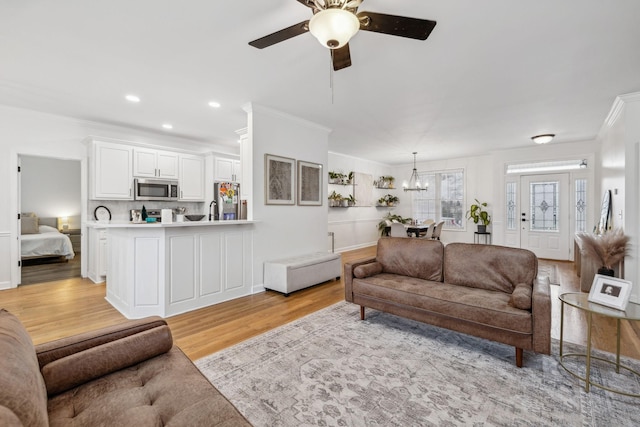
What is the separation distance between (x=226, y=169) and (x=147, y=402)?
221 inches

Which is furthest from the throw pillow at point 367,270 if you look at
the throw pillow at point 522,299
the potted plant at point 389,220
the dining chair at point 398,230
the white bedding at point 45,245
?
the white bedding at point 45,245

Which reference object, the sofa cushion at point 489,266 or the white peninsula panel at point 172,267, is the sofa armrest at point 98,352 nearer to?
the white peninsula panel at point 172,267

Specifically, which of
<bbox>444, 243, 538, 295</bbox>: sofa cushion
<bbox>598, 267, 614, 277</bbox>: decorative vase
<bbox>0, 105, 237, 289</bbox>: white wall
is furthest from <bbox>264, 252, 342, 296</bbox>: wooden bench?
<bbox>0, 105, 237, 289</bbox>: white wall

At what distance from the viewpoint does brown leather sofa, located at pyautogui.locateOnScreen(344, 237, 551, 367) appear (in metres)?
2.21

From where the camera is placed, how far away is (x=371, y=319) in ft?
10.7

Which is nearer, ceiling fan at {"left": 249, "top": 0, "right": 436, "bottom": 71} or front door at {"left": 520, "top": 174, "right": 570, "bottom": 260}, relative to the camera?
ceiling fan at {"left": 249, "top": 0, "right": 436, "bottom": 71}

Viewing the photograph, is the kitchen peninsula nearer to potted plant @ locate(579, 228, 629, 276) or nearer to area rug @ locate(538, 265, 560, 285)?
potted plant @ locate(579, 228, 629, 276)

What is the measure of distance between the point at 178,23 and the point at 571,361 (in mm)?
4155

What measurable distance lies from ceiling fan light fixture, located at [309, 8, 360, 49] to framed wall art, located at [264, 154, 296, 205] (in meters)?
2.70

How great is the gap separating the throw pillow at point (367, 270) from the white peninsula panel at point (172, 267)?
1.74 meters

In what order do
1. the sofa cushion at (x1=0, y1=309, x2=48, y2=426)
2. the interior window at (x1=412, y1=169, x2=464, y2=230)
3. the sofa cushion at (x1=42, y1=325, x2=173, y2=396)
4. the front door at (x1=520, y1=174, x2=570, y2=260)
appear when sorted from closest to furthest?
the sofa cushion at (x1=0, y1=309, x2=48, y2=426) < the sofa cushion at (x1=42, y1=325, x2=173, y2=396) < the front door at (x1=520, y1=174, x2=570, y2=260) < the interior window at (x1=412, y1=169, x2=464, y2=230)

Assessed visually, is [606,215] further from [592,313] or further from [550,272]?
[592,313]

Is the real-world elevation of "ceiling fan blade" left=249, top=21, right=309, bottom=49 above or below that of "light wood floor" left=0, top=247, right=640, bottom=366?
above

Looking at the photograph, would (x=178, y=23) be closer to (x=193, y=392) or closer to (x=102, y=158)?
(x=193, y=392)
